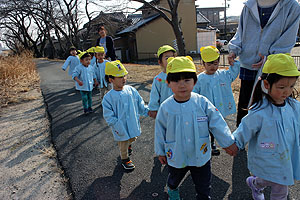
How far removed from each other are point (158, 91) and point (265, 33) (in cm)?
146

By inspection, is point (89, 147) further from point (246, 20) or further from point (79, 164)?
point (246, 20)

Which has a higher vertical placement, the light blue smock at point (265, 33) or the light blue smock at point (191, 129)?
the light blue smock at point (265, 33)

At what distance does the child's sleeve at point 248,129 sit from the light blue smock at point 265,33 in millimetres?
1147

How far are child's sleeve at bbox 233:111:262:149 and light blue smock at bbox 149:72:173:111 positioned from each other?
1224 millimetres

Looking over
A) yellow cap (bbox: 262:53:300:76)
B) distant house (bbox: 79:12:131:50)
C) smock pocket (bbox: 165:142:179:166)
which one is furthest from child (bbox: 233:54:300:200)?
distant house (bbox: 79:12:131:50)

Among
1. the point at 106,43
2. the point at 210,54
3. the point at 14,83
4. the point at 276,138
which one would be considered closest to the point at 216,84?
the point at 210,54

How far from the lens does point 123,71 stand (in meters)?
2.89

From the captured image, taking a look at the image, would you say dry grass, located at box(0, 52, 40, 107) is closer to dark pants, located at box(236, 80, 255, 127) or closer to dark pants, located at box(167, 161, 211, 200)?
dark pants, located at box(167, 161, 211, 200)

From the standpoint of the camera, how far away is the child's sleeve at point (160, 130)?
1.93 meters

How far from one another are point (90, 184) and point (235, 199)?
167cm

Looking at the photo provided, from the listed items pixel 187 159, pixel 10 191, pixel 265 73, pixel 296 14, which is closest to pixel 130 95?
pixel 187 159

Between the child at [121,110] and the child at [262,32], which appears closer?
the child at [262,32]

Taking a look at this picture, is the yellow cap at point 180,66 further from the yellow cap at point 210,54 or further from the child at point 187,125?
the yellow cap at point 210,54

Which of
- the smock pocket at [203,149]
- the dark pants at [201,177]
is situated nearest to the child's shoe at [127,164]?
the dark pants at [201,177]
